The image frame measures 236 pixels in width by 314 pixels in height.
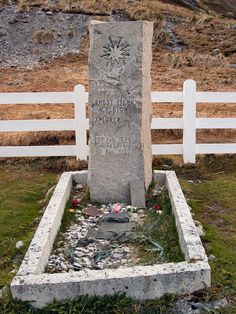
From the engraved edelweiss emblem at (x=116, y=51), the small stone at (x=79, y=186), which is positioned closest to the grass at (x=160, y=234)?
the small stone at (x=79, y=186)

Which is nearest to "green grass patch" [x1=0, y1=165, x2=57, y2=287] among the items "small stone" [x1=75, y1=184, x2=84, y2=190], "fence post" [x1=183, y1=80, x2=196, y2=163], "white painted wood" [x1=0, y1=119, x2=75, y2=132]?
"small stone" [x1=75, y1=184, x2=84, y2=190]

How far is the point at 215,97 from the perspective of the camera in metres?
9.88

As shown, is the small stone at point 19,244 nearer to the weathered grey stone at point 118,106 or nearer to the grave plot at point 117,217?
the grave plot at point 117,217

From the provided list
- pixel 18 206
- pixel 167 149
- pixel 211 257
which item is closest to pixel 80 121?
pixel 167 149

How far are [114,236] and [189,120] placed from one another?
384cm

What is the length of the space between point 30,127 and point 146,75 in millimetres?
3067

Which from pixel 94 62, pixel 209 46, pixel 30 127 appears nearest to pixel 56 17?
pixel 209 46

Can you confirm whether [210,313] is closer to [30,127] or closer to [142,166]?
[142,166]

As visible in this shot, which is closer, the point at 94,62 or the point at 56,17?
the point at 94,62

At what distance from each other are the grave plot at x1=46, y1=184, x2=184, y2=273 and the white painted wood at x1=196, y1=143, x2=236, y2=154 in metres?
2.08

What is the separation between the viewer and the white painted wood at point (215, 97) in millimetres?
9828

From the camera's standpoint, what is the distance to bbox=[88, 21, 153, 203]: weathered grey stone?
765 centimetres

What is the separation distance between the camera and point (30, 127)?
10078mm

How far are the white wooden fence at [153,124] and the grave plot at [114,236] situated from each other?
2.02 meters
